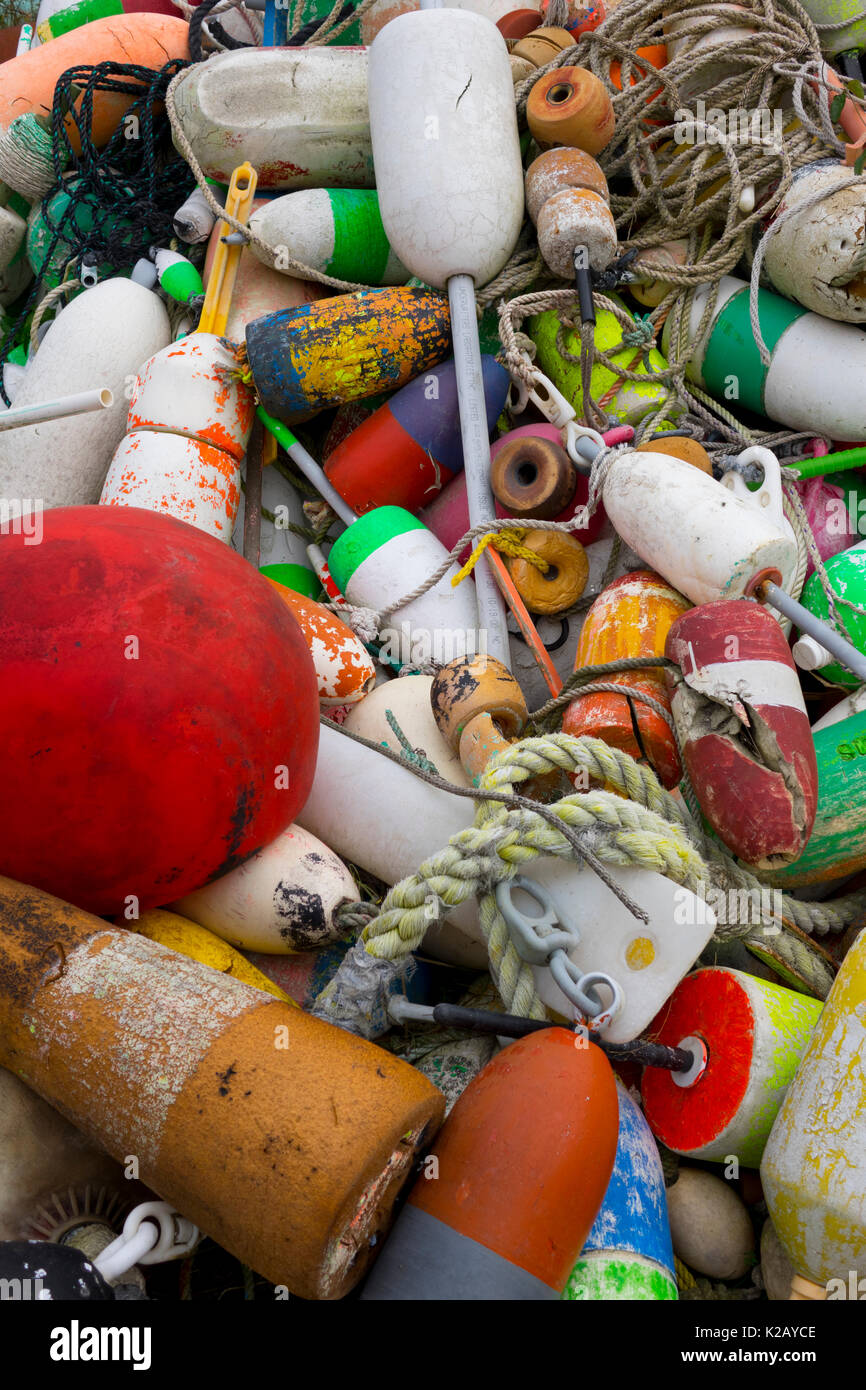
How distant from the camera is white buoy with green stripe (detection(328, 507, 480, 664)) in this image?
8.06 feet

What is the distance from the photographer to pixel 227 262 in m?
3.03

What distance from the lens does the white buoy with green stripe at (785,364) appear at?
2572 millimetres

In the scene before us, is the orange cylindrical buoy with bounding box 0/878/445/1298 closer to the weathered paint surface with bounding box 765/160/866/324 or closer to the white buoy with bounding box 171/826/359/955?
the white buoy with bounding box 171/826/359/955

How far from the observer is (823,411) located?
2600 mm

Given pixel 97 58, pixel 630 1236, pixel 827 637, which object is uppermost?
pixel 97 58

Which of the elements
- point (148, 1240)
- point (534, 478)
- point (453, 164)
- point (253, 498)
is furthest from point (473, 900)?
point (453, 164)

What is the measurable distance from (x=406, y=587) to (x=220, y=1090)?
142 cm

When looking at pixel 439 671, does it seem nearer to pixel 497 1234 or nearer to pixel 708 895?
pixel 708 895

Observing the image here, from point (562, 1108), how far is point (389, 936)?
412mm

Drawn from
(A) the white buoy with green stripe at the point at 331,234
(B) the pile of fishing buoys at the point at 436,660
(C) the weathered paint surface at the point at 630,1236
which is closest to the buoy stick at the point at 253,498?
(B) the pile of fishing buoys at the point at 436,660

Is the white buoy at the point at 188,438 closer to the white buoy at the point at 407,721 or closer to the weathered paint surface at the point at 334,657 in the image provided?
the weathered paint surface at the point at 334,657

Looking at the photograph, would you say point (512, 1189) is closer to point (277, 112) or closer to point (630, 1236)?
point (630, 1236)

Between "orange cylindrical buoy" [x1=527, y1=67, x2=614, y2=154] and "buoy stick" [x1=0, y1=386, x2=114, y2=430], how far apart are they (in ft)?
5.47
